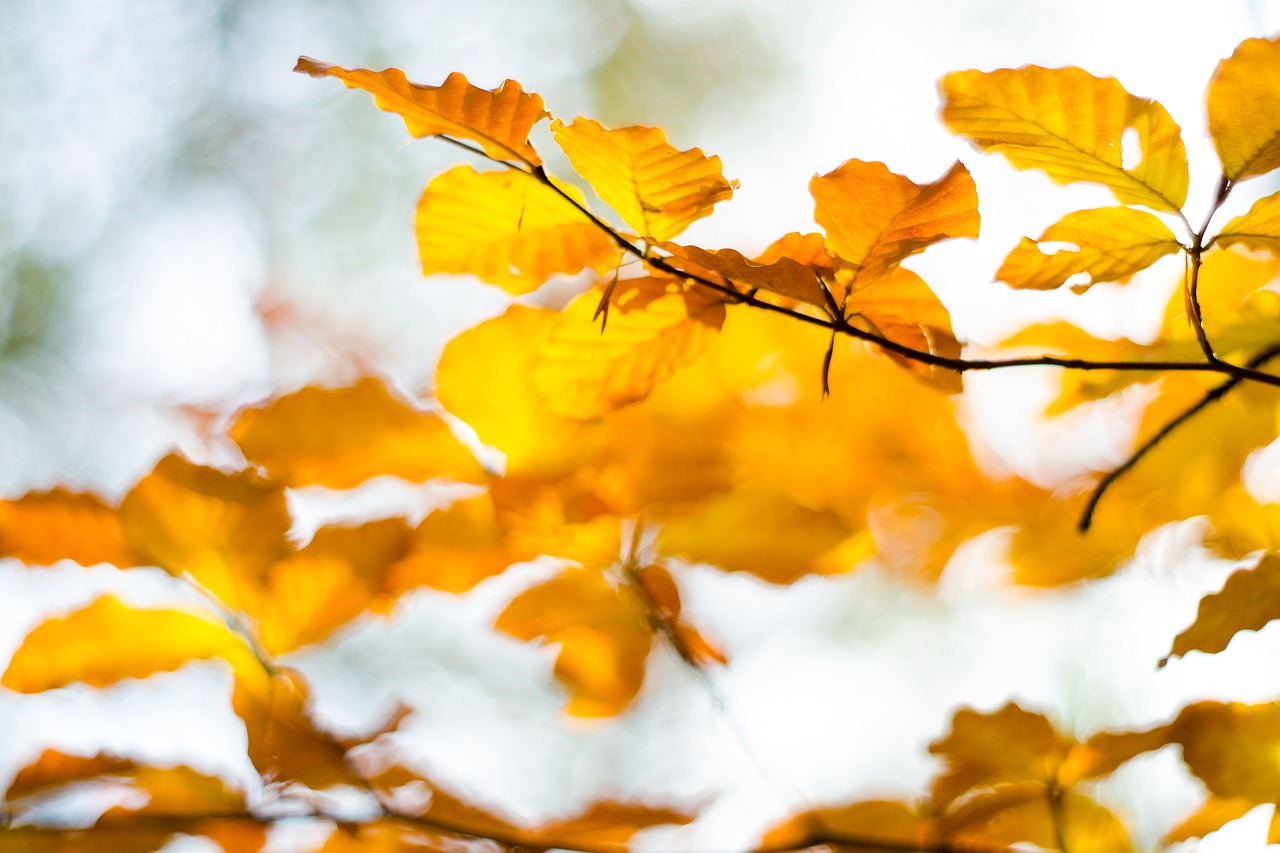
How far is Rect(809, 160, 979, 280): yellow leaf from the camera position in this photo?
0.25 metres

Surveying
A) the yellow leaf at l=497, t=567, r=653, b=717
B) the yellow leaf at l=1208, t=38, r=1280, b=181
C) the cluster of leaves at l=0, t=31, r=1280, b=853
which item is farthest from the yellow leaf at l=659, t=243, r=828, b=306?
the yellow leaf at l=497, t=567, r=653, b=717

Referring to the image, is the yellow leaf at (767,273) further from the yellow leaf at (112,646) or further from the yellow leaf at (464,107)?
the yellow leaf at (112,646)

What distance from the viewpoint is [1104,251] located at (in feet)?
0.93

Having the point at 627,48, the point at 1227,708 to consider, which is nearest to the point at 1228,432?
the point at 1227,708

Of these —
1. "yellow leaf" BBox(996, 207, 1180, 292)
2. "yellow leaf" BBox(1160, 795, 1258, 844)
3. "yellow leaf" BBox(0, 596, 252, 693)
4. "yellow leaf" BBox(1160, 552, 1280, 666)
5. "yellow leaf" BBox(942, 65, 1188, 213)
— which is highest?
"yellow leaf" BBox(942, 65, 1188, 213)

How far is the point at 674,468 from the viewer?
0.38 m

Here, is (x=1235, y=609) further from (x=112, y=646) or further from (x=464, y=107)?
(x=112, y=646)

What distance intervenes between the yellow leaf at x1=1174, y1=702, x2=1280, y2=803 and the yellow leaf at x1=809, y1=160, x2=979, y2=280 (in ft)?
0.75

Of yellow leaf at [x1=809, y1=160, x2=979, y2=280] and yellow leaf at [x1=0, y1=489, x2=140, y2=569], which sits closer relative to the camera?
yellow leaf at [x1=809, y1=160, x2=979, y2=280]

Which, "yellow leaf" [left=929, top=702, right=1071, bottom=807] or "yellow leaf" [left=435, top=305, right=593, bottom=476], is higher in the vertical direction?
"yellow leaf" [left=435, top=305, right=593, bottom=476]

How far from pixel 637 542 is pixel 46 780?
0.84ft

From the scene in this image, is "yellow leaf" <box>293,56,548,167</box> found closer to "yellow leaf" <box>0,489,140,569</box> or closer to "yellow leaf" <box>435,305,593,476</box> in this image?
"yellow leaf" <box>435,305,593,476</box>

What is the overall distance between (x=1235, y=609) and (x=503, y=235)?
26 centimetres

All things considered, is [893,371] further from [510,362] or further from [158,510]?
[158,510]
